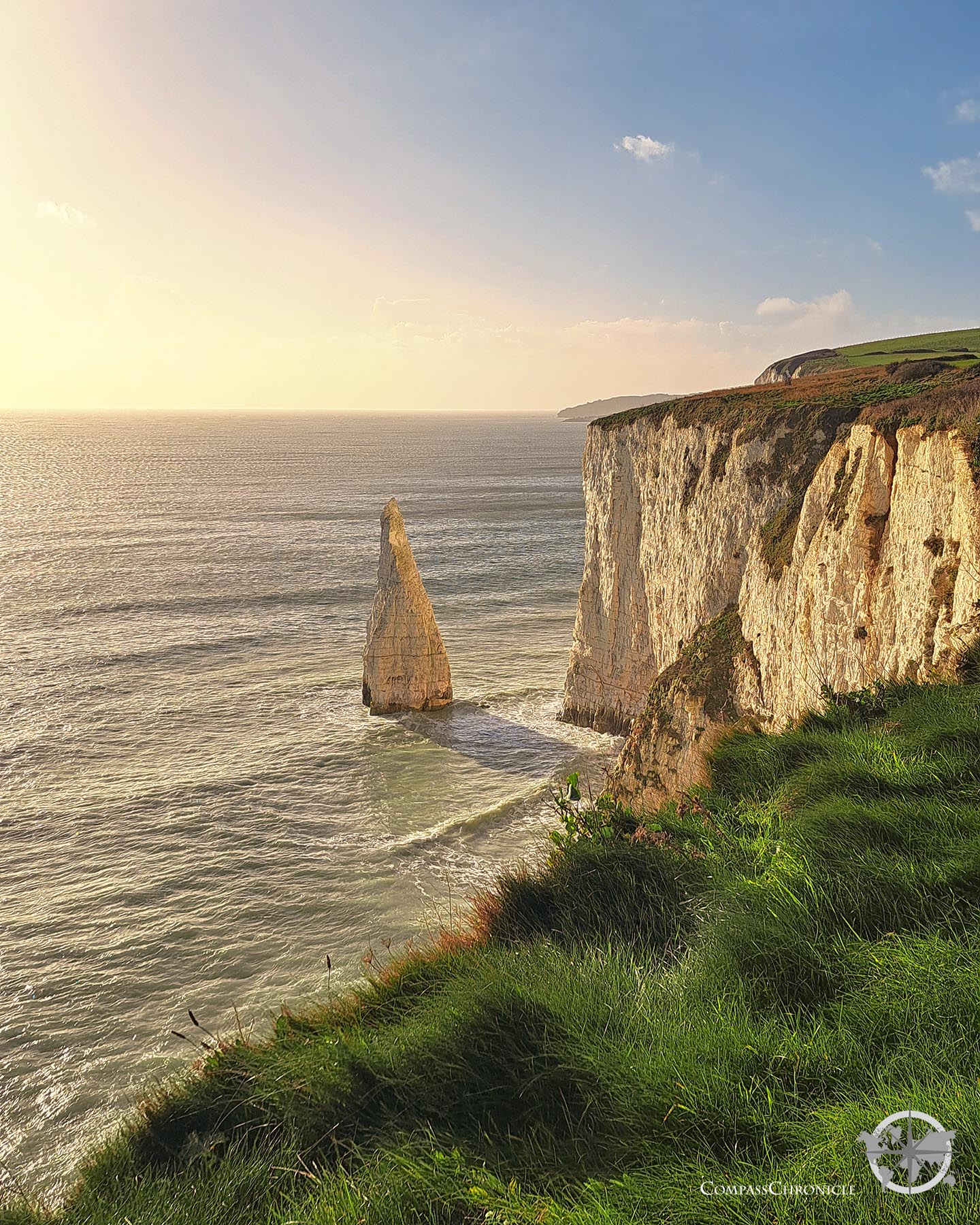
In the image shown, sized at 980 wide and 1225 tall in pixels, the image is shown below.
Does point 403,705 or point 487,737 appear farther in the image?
point 403,705

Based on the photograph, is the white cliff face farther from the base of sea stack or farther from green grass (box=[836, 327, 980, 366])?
green grass (box=[836, 327, 980, 366])

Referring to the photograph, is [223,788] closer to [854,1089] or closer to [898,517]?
[898,517]

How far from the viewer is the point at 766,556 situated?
18266 millimetres

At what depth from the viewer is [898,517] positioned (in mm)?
13477

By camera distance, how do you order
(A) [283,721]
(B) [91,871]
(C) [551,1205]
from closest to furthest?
(C) [551,1205]
(B) [91,871]
(A) [283,721]

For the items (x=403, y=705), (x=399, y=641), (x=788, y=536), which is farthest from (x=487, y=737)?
(x=788, y=536)

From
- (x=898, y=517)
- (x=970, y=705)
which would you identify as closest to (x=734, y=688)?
(x=898, y=517)

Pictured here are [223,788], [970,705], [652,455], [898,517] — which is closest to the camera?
[970,705]

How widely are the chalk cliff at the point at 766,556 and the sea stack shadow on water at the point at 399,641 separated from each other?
18.0ft

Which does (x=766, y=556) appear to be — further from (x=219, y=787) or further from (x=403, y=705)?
(x=219, y=787)

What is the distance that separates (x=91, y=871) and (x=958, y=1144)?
2028 centimetres

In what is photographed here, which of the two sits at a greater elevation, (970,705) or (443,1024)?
(970,705)

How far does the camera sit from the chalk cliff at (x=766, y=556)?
486 inches

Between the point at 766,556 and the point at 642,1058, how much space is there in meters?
15.9
